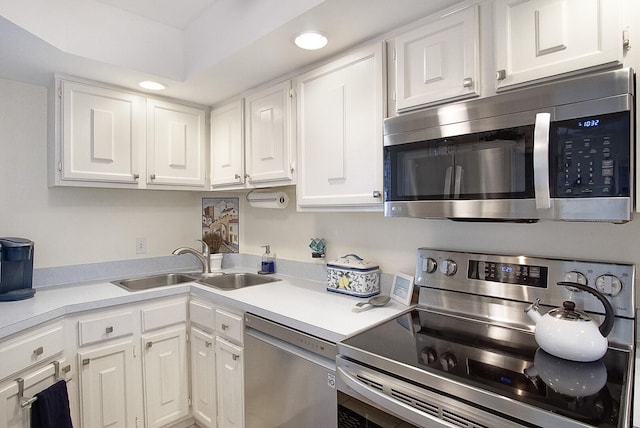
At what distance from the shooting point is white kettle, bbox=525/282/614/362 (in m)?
0.99

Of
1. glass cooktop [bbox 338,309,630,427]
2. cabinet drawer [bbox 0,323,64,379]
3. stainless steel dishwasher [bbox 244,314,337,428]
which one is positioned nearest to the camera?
glass cooktop [bbox 338,309,630,427]

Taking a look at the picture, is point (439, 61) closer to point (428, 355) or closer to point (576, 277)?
point (576, 277)

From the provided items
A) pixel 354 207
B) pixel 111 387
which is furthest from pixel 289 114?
pixel 111 387

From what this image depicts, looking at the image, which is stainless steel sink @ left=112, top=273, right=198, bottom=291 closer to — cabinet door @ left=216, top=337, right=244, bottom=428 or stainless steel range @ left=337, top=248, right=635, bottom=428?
cabinet door @ left=216, top=337, right=244, bottom=428

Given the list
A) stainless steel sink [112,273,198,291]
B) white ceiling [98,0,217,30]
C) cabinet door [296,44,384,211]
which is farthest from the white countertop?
white ceiling [98,0,217,30]

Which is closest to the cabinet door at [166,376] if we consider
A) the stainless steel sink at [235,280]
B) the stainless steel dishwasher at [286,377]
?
the stainless steel sink at [235,280]

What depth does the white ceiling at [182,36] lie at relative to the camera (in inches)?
57.9

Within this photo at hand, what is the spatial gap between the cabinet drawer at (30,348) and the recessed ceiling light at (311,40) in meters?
1.77

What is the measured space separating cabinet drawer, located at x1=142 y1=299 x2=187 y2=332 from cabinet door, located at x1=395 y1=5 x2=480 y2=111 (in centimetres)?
169

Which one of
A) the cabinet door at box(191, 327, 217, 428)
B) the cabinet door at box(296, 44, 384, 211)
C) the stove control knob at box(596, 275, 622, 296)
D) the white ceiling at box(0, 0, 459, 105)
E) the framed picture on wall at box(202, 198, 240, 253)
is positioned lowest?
the cabinet door at box(191, 327, 217, 428)

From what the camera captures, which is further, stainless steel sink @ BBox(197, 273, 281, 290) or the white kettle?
stainless steel sink @ BBox(197, 273, 281, 290)

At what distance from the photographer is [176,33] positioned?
6.95 feet

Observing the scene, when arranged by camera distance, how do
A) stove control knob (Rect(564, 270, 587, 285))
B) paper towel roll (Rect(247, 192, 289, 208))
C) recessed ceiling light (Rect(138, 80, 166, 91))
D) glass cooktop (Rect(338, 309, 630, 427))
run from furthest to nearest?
paper towel roll (Rect(247, 192, 289, 208)), recessed ceiling light (Rect(138, 80, 166, 91)), stove control knob (Rect(564, 270, 587, 285)), glass cooktop (Rect(338, 309, 630, 427))

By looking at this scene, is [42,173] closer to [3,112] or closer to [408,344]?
[3,112]
